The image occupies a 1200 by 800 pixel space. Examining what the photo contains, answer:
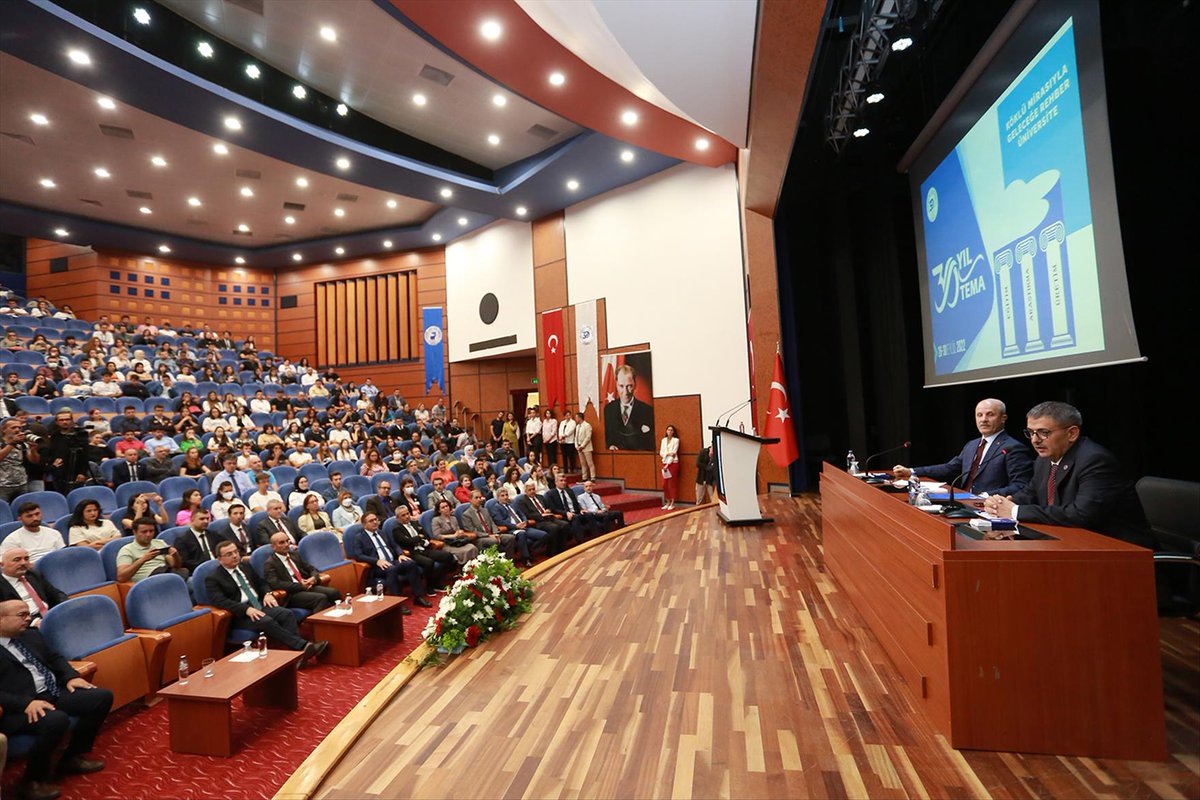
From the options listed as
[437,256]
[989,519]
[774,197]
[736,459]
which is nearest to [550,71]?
[774,197]

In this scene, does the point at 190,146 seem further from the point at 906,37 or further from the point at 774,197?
the point at 906,37

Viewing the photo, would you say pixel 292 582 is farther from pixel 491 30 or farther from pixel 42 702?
pixel 491 30

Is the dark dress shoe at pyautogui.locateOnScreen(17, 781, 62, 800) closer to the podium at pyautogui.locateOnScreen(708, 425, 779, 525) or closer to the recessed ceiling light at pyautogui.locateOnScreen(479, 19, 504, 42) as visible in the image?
the podium at pyautogui.locateOnScreen(708, 425, 779, 525)

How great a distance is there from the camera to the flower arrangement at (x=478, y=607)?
106 inches

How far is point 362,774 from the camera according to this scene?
1.77m

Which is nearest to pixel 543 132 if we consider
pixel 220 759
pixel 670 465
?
pixel 670 465

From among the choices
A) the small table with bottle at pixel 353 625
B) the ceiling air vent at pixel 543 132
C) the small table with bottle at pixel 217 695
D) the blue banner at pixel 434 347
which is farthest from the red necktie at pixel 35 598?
the blue banner at pixel 434 347

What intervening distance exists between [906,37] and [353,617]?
12.7 ft

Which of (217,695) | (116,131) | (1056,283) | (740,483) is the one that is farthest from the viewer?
(116,131)

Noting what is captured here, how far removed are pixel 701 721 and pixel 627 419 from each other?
6009mm

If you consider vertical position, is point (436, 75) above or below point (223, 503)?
above

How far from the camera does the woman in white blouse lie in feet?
23.7

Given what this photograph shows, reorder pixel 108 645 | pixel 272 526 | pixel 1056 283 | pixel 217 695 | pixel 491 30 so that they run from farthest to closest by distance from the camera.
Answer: pixel 491 30 < pixel 272 526 < pixel 1056 283 < pixel 108 645 < pixel 217 695

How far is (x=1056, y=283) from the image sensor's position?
2.74m
